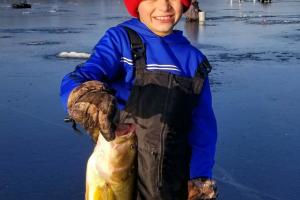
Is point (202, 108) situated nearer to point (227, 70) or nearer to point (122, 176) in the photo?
point (122, 176)

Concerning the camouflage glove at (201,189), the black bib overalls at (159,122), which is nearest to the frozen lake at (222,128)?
the camouflage glove at (201,189)

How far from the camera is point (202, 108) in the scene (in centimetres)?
291

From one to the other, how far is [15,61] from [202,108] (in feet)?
35.0

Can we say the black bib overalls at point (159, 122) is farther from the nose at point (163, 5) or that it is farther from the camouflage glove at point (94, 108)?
the camouflage glove at point (94, 108)

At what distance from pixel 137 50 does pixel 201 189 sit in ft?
2.77

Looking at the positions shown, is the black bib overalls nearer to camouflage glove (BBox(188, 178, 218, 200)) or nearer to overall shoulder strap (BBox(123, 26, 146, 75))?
overall shoulder strap (BBox(123, 26, 146, 75))

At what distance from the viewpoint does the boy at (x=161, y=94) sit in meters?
2.58

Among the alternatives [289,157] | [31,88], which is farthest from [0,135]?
[289,157]

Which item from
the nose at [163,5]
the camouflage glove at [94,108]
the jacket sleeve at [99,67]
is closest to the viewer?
the camouflage glove at [94,108]

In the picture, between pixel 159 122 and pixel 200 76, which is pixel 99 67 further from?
pixel 200 76

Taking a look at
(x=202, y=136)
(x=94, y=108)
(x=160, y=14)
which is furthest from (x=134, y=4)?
(x=94, y=108)

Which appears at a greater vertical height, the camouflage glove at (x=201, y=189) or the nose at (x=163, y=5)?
the nose at (x=163, y=5)

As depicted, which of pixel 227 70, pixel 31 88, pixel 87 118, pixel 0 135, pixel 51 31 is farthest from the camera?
pixel 51 31

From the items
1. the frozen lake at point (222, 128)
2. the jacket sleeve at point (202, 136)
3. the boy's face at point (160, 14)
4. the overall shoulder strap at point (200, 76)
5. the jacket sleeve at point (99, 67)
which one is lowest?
the frozen lake at point (222, 128)
